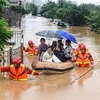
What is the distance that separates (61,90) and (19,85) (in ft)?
4.70

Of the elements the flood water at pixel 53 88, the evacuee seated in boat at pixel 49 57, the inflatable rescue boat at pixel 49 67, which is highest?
the evacuee seated in boat at pixel 49 57

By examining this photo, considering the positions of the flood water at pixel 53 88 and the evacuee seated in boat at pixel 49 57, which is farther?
the evacuee seated in boat at pixel 49 57

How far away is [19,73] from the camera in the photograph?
11.0 m

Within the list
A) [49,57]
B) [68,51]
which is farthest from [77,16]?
[49,57]

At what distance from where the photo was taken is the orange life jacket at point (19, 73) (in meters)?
10.9

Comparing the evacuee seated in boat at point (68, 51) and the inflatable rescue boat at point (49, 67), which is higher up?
the evacuee seated in boat at point (68, 51)

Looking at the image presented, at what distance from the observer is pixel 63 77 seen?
12.3 metres

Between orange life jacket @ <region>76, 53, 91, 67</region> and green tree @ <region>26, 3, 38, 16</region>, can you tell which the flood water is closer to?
orange life jacket @ <region>76, 53, 91, 67</region>

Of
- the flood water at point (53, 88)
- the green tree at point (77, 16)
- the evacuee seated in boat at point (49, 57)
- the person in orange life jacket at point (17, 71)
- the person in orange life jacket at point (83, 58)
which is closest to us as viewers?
the flood water at point (53, 88)

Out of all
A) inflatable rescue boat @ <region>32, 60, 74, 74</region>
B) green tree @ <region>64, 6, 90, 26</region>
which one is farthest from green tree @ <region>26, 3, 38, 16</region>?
inflatable rescue boat @ <region>32, 60, 74, 74</region>

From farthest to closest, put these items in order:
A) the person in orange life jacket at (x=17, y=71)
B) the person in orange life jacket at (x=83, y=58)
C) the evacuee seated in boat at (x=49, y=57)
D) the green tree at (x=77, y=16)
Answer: the green tree at (x=77, y=16) → the person in orange life jacket at (x=83, y=58) → the evacuee seated in boat at (x=49, y=57) → the person in orange life jacket at (x=17, y=71)

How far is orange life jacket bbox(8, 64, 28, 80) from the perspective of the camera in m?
10.9

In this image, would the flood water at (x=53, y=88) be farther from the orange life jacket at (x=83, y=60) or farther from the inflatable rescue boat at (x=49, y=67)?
the orange life jacket at (x=83, y=60)

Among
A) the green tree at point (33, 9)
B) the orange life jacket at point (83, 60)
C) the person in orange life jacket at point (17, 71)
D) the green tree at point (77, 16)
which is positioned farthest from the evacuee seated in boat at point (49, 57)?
the green tree at point (33, 9)
